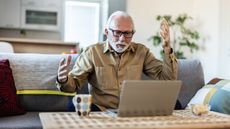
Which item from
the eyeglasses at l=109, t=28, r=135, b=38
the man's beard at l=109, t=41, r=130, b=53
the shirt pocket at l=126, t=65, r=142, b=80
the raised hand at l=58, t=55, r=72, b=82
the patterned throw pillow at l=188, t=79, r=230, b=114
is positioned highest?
the eyeglasses at l=109, t=28, r=135, b=38

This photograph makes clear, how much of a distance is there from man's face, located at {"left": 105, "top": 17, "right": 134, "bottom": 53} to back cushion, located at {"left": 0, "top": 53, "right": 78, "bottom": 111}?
509mm

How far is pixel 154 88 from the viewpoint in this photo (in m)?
1.31

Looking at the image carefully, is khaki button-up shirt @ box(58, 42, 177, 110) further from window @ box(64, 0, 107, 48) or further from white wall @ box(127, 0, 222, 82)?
window @ box(64, 0, 107, 48)

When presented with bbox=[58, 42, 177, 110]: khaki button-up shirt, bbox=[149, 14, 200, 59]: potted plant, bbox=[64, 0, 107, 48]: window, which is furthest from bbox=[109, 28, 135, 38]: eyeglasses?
bbox=[64, 0, 107, 48]: window

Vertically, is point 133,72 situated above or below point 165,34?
below

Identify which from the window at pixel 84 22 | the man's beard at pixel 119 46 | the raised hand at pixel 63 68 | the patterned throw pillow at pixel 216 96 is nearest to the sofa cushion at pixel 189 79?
the patterned throw pillow at pixel 216 96

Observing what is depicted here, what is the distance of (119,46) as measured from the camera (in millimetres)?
1898

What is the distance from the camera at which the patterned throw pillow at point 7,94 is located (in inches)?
74.0

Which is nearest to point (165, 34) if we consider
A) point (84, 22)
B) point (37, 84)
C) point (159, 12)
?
point (37, 84)

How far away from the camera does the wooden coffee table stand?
1.12 meters

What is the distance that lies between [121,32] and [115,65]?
208 millimetres

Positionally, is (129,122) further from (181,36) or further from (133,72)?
(181,36)

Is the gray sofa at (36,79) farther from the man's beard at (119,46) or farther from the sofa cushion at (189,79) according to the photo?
the sofa cushion at (189,79)

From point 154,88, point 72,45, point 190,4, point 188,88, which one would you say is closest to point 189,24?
point 190,4
